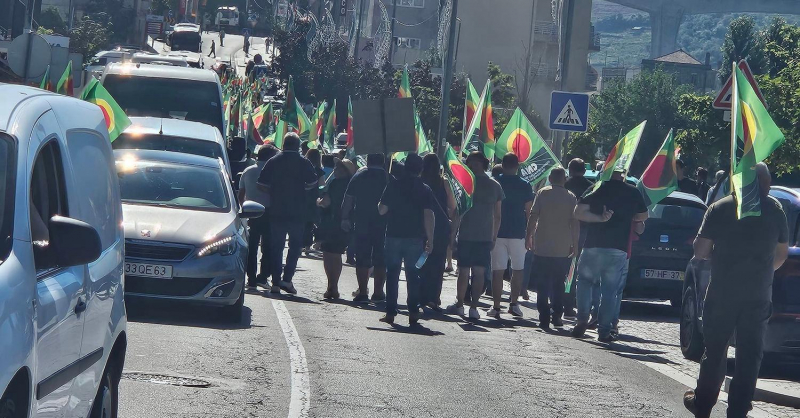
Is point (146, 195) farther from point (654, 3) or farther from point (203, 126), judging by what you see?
point (654, 3)

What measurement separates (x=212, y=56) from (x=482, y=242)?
81.2 m

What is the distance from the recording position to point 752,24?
311ft

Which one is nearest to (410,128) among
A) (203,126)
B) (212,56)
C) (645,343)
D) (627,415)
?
(203,126)

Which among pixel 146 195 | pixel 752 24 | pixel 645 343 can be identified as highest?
pixel 752 24

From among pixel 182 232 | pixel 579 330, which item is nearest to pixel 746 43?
pixel 579 330

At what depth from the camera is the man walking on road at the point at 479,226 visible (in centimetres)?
1503

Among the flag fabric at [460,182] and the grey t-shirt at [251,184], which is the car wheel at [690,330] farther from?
the grey t-shirt at [251,184]

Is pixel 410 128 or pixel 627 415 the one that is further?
pixel 410 128

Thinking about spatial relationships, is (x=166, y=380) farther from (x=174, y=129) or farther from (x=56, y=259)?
(x=174, y=129)

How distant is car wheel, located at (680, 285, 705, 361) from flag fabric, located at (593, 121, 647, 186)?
1544 millimetres

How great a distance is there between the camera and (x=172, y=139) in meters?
16.4

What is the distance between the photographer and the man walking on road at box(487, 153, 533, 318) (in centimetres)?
1598

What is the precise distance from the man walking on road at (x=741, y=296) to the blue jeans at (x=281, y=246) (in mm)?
7749

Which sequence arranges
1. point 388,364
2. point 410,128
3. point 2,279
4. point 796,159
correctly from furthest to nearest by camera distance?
point 796,159
point 410,128
point 388,364
point 2,279
